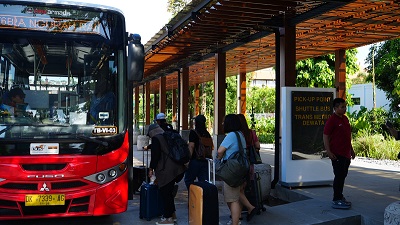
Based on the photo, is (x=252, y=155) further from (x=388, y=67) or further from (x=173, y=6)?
(x=173, y=6)

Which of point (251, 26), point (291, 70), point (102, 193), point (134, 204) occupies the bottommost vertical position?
point (134, 204)

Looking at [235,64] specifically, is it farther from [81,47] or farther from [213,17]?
[81,47]

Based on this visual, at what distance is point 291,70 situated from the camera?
33.8 feet

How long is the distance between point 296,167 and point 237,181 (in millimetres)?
3652

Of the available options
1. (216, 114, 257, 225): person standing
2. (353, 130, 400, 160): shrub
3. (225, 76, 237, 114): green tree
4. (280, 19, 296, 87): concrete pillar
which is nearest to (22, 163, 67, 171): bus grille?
(216, 114, 257, 225): person standing

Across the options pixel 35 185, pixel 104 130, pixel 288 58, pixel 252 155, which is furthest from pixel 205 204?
pixel 288 58

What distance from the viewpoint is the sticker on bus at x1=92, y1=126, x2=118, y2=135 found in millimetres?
6617

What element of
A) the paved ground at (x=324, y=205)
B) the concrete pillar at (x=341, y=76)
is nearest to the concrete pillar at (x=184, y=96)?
the concrete pillar at (x=341, y=76)

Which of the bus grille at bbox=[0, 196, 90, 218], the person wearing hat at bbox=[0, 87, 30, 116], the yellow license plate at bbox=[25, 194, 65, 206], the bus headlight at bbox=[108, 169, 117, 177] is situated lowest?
the bus grille at bbox=[0, 196, 90, 218]

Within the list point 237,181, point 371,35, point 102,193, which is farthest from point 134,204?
point 371,35

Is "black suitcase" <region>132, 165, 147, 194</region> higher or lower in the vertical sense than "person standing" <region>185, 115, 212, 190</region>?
lower

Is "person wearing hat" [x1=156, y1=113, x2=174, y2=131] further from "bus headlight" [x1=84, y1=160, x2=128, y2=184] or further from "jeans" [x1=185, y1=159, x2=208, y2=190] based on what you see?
→ "bus headlight" [x1=84, y1=160, x2=128, y2=184]

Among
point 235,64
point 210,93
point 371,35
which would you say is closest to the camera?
point 371,35

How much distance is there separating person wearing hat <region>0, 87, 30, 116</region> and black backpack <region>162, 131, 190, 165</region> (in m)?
2.09
